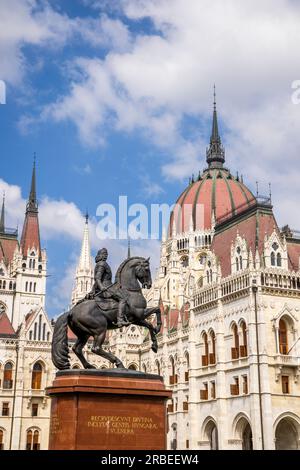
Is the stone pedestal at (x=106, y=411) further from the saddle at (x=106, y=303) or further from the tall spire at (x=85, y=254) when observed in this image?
the tall spire at (x=85, y=254)

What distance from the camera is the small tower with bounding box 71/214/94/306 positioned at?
109 meters

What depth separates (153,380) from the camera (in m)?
21.6

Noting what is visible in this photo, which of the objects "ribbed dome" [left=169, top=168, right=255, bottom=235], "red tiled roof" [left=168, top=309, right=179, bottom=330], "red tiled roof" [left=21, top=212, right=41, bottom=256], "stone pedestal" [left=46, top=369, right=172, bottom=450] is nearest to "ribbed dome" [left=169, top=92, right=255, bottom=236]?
"ribbed dome" [left=169, top=168, right=255, bottom=235]

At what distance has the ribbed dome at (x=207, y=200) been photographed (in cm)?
8919

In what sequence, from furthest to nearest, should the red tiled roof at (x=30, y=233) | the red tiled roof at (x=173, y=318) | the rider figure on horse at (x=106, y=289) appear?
the red tiled roof at (x=30, y=233), the red tiled roof at (x=173, y=318), the rider figure on horse at (x=106, y=289)

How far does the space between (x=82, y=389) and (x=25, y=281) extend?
67.5 m

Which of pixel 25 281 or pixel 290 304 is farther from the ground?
pixel 25 281

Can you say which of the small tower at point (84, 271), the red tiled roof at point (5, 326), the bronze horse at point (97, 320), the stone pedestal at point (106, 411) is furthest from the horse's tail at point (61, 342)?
the small tower at point (84, 271)

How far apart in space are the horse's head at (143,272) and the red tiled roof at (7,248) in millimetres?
65829

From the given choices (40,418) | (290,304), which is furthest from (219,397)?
(40,418)
